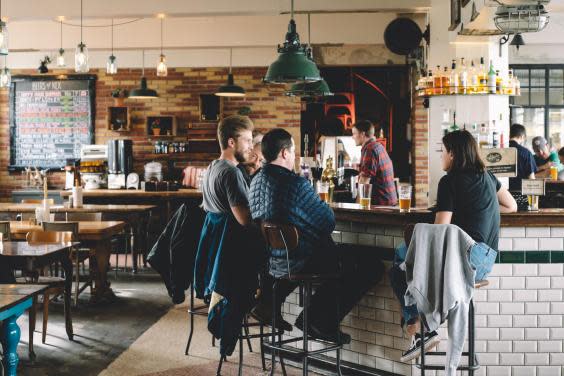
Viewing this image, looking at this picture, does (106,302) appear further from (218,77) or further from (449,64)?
(218,77)

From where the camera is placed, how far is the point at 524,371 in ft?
13.9

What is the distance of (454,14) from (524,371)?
4427 millimetres

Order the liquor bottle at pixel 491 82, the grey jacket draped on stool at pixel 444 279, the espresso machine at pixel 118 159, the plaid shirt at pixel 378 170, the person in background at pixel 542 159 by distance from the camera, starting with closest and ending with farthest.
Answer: the grey jacket draped on stool at pixel 444 279
the plaid shirt at pixel 378 170
the liquor bottle at pixel 491 82
the person in background at pixel 542 159
the espresso machine at pixel 118 159

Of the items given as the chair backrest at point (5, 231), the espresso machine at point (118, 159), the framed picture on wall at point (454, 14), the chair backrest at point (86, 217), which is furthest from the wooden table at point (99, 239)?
the espresso machine at point (118, 159)

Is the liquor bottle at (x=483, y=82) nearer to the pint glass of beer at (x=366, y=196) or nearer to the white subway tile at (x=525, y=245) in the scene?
the pint glass of beer at (x=366, y=196)

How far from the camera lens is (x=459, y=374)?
13.6ft

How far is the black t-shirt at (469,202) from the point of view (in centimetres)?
375

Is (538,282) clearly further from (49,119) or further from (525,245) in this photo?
(49,119)

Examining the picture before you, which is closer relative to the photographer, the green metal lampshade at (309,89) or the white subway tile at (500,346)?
the white subway tile at (500,346)

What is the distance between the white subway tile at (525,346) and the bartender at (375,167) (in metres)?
2.90

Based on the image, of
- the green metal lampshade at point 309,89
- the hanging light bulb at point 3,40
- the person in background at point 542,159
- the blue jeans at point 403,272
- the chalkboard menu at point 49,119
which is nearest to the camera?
the blue jeans at point 403,272

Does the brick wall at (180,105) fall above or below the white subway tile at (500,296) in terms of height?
above

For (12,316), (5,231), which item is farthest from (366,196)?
(5,231)

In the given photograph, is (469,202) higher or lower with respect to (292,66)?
lower
